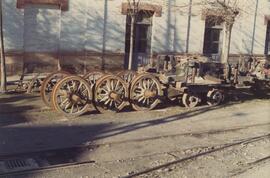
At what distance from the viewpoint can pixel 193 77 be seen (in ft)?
46.9

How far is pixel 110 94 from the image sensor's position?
12.9 meters

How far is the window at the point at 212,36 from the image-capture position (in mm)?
23547

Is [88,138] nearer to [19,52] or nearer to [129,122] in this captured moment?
[129,122]

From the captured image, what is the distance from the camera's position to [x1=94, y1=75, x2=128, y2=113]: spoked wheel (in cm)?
1291

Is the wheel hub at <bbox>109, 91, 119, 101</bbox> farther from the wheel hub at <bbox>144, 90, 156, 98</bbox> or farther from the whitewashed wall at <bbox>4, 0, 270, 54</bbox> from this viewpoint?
the whitewashed wall at <bbox>4, 0, 270, 54</bbox>

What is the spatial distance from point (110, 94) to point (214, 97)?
3.59m

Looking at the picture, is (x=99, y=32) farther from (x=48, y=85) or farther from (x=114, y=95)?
Answer: (x=114, y=95)

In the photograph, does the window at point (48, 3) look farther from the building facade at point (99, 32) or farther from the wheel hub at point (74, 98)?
the wheel hub at point (74, 98)

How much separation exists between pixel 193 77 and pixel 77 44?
6796 mm

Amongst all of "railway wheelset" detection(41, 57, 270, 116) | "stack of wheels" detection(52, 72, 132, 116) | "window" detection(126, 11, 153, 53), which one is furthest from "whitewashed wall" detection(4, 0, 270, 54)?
"stack of wheels" detection(52, 72, 132, 116)

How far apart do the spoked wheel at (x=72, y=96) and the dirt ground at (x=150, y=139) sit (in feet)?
0.80

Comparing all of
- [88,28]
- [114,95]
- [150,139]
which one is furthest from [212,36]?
[150,139]

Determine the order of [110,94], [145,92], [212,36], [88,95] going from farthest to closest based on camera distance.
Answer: [212,36] < [145,92] < [110,94] < [88,95]

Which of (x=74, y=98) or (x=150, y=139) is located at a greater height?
(x=74, y=98)
